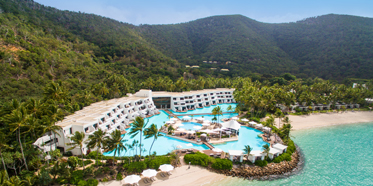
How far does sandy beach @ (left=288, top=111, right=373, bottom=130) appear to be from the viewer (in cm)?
4597

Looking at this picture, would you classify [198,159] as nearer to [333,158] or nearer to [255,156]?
[255,156]

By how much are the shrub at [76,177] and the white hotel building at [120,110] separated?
4426 millimetres

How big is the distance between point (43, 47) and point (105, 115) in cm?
3873

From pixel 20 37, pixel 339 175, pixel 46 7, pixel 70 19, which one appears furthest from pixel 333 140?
pixel 46 7

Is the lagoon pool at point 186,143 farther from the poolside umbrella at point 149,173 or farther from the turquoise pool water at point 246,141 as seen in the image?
the poolside umbrella at point 149,173

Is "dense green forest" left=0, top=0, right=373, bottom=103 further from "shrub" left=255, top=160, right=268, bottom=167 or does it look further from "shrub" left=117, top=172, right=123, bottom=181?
"shrub" left=255, top=160, right=268, bottom=167

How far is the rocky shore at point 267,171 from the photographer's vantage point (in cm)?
2377

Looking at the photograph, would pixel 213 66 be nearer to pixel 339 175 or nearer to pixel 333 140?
pixel 333 140

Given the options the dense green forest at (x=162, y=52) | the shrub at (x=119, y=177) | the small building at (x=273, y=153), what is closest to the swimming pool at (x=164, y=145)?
the shrub at (x=119, y=177)

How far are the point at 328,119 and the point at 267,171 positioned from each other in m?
38.6

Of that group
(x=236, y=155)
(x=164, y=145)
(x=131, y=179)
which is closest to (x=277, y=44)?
(x=236, y=155)

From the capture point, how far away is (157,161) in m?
23.4

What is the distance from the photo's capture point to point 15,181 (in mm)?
15695

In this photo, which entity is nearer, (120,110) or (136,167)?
(136,167)
